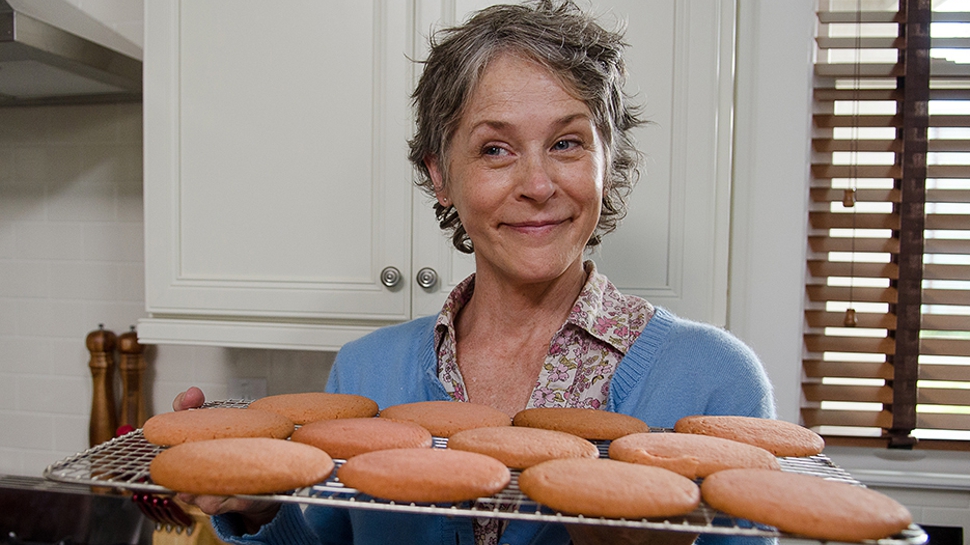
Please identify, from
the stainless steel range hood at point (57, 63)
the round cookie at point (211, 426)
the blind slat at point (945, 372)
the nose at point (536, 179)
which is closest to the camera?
the round cookie at point (211, 426)

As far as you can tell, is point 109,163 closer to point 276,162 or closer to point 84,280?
point 84,280

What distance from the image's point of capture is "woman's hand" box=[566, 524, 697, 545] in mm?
647

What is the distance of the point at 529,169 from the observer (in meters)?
1.00

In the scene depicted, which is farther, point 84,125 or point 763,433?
point 84,125

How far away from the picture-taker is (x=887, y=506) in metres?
0.55

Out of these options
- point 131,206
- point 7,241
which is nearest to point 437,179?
point 131,206

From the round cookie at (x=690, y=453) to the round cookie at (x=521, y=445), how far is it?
4 centimetres

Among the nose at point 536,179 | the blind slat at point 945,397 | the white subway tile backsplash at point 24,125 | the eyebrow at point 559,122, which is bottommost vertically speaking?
the blind slat at point 945,397

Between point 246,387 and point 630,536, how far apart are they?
1502mm

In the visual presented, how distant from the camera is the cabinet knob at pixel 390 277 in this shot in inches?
57.8

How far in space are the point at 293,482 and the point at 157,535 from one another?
4.03 ft

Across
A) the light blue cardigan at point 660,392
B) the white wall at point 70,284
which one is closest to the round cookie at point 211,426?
the light blue cardigan at point 660,392

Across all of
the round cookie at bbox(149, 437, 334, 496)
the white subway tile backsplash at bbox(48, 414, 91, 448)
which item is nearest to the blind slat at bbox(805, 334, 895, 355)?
the round cookie at bbox(149, 437, 334, 496)

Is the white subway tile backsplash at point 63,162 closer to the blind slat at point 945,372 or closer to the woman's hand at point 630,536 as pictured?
the woman's hand at point 630,536
